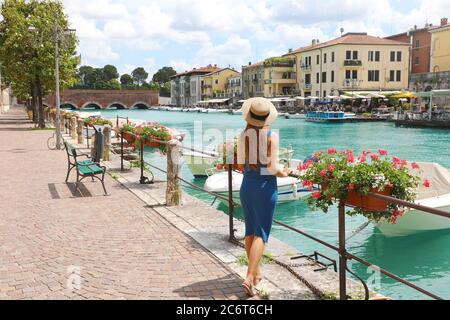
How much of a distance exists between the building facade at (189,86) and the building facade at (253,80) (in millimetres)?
30936

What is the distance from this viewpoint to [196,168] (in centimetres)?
1941

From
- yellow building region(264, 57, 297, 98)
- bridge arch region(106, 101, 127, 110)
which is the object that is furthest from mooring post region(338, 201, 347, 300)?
bridge arch region(106, 101, 127, 110)

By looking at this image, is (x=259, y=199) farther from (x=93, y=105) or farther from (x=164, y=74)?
(x=164, y=74)

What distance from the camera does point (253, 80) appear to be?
101188 mm

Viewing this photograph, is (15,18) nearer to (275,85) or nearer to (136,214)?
Answer: (136,214)

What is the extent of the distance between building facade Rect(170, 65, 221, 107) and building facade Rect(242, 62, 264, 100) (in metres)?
30.9

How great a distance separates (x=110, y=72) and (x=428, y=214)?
6967 inches

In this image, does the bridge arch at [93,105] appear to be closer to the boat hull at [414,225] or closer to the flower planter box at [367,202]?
the boat hull at [414,225]

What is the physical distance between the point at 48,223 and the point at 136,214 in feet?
4.45

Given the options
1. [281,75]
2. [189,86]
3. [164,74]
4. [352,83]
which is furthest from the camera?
[164,74]

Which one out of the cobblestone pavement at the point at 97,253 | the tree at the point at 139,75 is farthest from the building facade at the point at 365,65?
the tree at the point at 139,75

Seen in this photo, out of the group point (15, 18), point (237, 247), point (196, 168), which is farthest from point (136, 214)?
point (15, 18)

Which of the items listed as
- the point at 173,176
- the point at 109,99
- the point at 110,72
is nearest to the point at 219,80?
the point at 109,99

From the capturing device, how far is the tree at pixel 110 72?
179 meters
